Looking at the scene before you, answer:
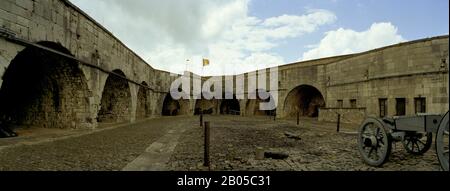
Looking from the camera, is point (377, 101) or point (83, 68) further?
point (377, 101)

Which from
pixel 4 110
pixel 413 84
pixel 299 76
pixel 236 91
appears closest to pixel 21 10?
pixel 4 110

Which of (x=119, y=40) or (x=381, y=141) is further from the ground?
(x=119, y=40)

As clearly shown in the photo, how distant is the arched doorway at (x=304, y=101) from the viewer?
21.7 metres

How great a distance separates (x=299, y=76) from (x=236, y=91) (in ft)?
32.1

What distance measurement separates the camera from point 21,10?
6383 mm

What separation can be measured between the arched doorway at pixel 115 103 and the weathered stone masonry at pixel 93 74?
0.19 ft

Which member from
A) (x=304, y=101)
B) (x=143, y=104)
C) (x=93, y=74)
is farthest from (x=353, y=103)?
(x=143, y=104)

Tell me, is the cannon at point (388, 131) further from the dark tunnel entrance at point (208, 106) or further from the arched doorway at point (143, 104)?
the dark tunnel entrance at point (208, 106)

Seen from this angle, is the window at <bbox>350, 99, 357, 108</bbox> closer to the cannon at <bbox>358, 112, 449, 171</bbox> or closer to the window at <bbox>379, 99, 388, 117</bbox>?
the window at <bbox>379, 99, 388, 117</bbox>

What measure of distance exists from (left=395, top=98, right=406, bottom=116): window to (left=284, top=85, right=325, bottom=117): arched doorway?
29.3 feet

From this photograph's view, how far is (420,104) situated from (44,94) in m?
16.9

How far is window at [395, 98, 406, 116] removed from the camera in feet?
39.9
